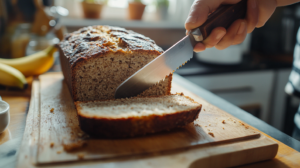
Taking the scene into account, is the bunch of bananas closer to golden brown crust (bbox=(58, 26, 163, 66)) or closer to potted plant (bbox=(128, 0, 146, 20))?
golden brown crust (bbox=(58, 26, 163, 66))

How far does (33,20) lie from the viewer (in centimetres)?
288

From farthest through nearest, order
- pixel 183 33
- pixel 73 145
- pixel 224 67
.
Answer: pixel 183 33, pixel 224 67, pixel 73 145

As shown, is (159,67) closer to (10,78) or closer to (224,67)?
(10,78)

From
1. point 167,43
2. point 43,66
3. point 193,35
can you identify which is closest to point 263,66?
point 167,43

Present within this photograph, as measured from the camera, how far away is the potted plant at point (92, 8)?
3396 mm

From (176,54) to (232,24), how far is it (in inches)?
16.5

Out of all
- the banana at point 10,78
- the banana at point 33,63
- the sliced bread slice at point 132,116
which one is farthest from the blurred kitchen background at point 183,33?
the sliced bread slice at point 132,116

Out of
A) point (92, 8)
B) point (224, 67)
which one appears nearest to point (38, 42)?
point (92, 8)

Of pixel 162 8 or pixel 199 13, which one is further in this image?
pixel 162 8

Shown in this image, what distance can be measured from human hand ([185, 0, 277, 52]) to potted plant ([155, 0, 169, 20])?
2.54 meters

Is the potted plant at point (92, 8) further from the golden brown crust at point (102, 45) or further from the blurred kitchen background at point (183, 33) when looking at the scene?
the golden brown crust at point (102, 45)

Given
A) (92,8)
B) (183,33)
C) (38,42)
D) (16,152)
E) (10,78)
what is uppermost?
(92,8)

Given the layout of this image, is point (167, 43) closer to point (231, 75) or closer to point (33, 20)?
point (231, 75)

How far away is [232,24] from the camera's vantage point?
1519mm
